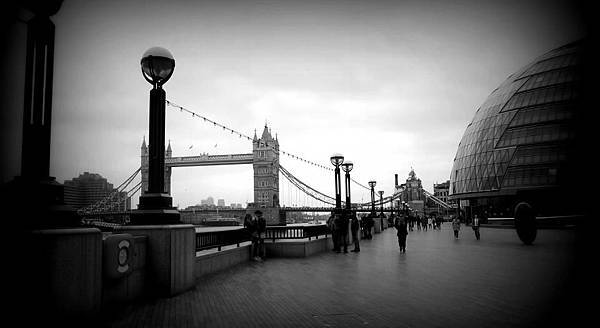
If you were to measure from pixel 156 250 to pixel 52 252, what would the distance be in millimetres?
2818

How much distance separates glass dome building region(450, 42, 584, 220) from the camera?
4850 cm

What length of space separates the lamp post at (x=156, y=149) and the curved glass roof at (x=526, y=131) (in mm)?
51272

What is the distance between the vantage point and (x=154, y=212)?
795cm

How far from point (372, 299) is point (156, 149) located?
521 cm

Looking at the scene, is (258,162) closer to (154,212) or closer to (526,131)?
(526,131)

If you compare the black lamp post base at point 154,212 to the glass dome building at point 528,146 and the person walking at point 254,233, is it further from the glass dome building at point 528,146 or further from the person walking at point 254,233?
the glass dome building at point 528,146

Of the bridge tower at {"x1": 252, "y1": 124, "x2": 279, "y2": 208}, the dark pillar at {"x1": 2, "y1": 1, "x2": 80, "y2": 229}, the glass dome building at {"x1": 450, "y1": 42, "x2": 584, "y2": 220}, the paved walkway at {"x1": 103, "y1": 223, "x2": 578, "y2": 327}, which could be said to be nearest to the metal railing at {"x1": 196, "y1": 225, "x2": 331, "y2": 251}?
the paved walkway at {"x1": 103, "y1": 223, "x2": 578, "y2": 327}

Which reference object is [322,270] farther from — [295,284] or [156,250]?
[156,250]

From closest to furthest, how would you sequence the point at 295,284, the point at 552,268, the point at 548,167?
the point at 295,284, the point at 552,268, the point at 548,167

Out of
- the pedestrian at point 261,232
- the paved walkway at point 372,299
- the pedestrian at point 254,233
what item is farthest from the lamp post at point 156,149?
the pedestrian at point 261,232

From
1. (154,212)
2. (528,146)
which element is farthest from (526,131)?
(154,212)

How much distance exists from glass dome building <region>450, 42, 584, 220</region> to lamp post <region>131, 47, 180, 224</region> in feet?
Answer: 143

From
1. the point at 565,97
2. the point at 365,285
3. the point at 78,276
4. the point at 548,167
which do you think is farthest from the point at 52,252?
the point at 565,97

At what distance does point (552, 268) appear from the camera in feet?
34.9
